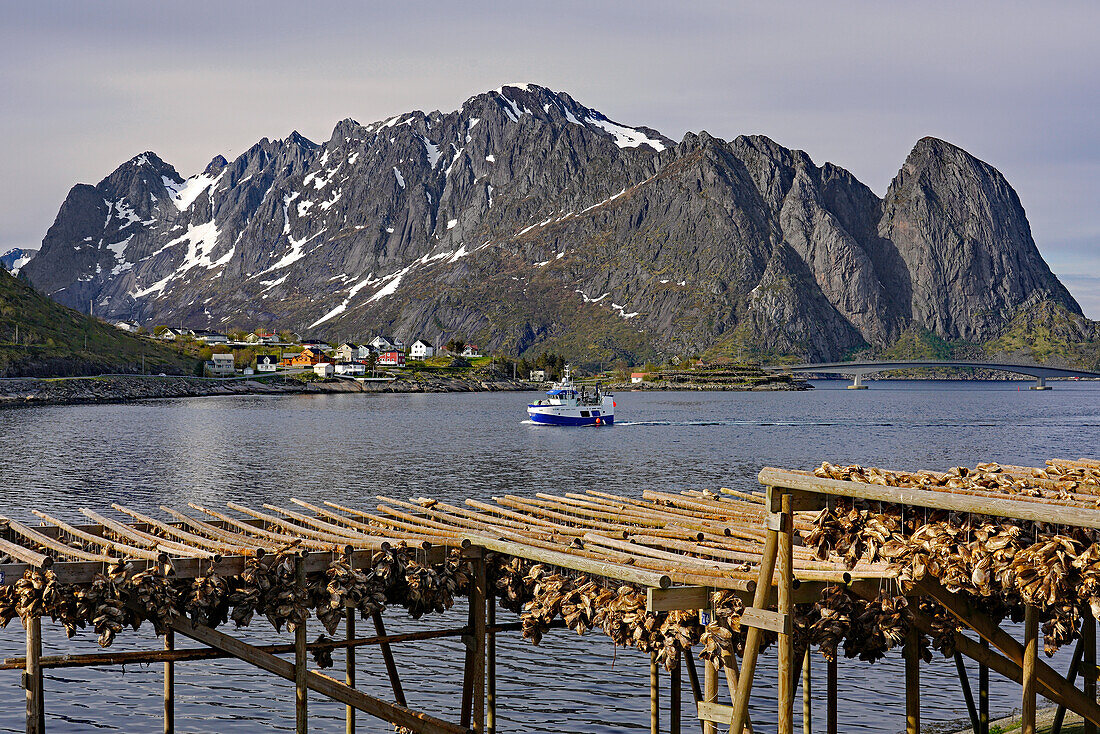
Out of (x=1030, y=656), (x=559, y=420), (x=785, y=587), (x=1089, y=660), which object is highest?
(x=785, y=587)

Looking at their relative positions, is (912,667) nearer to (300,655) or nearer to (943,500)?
(943,500)

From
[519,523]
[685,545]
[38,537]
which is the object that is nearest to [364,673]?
[519,523]

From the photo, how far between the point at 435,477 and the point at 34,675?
6993 cm

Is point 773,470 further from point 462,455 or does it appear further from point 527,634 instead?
point 462,455

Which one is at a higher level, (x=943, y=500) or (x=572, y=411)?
(x=943, y=500)

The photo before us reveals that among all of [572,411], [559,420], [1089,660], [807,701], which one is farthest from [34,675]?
[572,411]

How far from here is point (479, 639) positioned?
877 inches

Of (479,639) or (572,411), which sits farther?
(572,411)

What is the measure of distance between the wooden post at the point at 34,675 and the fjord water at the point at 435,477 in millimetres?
7407

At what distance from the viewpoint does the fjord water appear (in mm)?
28766

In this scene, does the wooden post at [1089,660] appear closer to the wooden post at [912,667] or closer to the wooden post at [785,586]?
the wooden post at [912,667]

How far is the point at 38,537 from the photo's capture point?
2472 cm

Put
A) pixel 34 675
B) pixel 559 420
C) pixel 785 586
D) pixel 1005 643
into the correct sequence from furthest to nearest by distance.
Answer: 1. pixel 559 420
2. pixel 34 675
3. pixel 1005 643
4. pixel 785 586

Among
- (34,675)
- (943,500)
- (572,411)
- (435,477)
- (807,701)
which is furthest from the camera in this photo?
(572,411)
